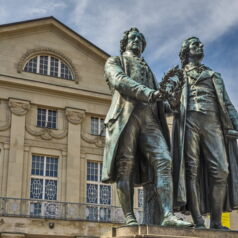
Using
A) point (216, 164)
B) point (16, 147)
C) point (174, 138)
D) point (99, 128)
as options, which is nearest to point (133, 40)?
point (174, 138)

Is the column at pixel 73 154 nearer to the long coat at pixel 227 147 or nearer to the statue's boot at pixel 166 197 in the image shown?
the long coat at pixel 227 147

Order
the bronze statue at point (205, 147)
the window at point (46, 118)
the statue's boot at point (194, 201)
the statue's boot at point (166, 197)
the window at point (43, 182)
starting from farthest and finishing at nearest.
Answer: the window at point (46, 118) < the window at point (43, 182) < the bronze statue at point (205, 147) < the statue's boot at point (194, 201) < the statue's boot at point (166, 197)

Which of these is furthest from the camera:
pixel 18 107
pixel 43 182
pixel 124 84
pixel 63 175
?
pixel 18 107

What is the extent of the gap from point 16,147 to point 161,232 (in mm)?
20577

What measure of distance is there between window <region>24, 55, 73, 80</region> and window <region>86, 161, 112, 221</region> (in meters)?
4.73

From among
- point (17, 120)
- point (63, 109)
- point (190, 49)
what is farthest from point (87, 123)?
point (190, 49)

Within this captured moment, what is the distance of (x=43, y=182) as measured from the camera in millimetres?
24359

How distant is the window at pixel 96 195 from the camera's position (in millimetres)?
24156

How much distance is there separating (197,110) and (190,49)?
31.7 inches

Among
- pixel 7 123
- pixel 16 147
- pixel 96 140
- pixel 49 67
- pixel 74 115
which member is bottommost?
pixel 16 147

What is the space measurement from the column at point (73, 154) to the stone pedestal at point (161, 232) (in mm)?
19849

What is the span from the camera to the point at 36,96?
25.8 m

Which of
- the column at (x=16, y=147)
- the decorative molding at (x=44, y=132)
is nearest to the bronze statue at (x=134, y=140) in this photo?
the column at (x=16, y=147)

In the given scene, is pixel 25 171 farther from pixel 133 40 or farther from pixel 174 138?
pixel 174 138
